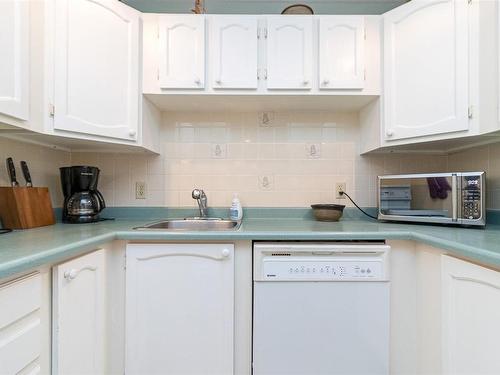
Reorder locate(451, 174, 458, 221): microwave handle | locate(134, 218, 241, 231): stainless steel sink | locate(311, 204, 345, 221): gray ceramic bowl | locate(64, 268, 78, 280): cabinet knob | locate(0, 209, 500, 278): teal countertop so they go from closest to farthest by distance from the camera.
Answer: locate(0, 209, 500, 278): teal countertop < locate(64, 268, 78, 280): cabinet knob < locate(451, 174, 458, 221): microwave handle < locate(311, 204, 345, 221): gray ceramic bowl < locate(134, 218, 241, 231): stainless steel sink

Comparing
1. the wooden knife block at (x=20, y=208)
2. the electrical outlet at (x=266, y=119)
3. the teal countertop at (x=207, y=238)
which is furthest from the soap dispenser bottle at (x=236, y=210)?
the wooden knife block at (x=20, y=208)

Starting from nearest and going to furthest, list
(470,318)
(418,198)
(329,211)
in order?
(470,318) < (418,198) < (329,211)

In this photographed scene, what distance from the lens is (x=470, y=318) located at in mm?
959

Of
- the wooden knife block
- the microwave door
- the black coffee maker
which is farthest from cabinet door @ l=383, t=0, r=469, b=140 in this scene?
the wooden knife block

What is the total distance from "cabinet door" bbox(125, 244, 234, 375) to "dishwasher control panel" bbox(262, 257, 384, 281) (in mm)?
211

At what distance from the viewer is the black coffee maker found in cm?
155

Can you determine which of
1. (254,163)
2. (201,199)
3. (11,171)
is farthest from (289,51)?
(11,171)

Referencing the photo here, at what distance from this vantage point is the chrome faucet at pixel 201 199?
1765 millimetres

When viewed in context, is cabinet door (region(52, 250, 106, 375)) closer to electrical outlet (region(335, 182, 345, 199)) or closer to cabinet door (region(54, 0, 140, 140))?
cabinet door (region(54, 0, 140, 140))

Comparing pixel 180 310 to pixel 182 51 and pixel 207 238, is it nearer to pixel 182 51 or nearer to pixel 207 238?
pixel 207 238

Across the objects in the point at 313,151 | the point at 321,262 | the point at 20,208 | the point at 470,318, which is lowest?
the point at 470,318

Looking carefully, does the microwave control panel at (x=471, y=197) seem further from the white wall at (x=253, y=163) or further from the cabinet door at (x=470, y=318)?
the white wall at (x=253, y=163)

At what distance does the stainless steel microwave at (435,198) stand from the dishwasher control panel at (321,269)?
0.46m

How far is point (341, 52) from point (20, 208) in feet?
6.22
